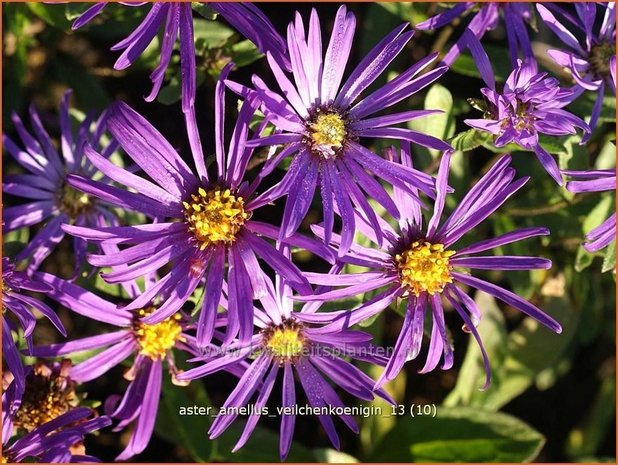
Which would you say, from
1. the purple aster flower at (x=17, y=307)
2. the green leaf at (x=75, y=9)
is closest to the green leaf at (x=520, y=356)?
the purple aster flower at (x=17, y=307)

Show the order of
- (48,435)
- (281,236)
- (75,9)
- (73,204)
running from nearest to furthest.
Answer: (281,236)
(48,435)
(75,9)
(73,204)

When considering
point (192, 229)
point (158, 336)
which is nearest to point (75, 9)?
point (192, 229)

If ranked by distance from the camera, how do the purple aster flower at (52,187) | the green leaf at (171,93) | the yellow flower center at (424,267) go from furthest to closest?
1. the purple aster flower at (52,187)
2. the green leaf at (171,93)
3. the yellow flower center at (424,267)

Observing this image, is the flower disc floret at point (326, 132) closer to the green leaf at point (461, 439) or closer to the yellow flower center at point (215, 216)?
the yellow flower center at point (215, 216)

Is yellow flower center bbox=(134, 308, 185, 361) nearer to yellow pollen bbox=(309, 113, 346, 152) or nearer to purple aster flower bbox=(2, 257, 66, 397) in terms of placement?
purple aster flower bbox=(2, 257, 66, 397)

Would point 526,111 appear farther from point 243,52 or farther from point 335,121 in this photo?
point 243,52

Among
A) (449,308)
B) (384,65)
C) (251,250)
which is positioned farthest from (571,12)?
(251,250)

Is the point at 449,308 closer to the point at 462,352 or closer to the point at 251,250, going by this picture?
the point at 462,352
